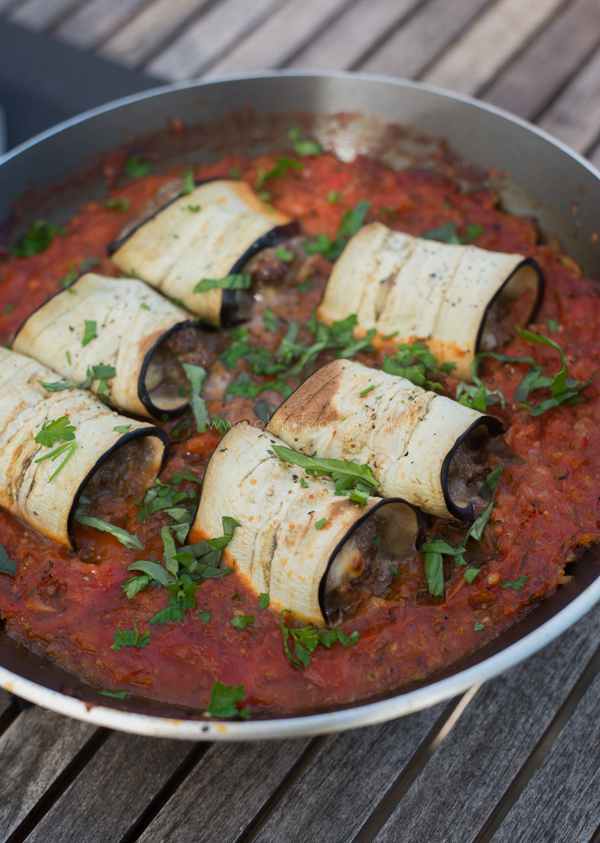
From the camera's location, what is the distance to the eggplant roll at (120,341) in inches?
140

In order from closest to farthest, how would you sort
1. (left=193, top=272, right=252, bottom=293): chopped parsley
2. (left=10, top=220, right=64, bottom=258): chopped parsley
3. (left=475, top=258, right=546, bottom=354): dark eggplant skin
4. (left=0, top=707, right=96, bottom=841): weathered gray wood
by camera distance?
(left=0, top=707, right=96, bottom=841): weathered gray wood < (left=475, top=258, right=546, bottom=354): dark eggplant skin < (left=193, top=272, right=252, bottom=293): chopped parsley < (left=10, top=220, right=64, bottom=258): chopped parsley

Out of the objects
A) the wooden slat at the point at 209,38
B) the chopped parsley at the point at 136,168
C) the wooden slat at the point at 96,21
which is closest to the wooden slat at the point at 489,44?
the wooden slat at the point at 209,38

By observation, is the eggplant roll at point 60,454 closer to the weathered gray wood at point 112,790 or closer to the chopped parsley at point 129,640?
the chopped parsley at point 129,640

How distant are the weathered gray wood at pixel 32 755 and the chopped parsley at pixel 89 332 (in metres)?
1.89

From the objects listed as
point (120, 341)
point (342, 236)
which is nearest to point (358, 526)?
point (120, 341)

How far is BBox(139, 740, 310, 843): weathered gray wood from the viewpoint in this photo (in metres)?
2.81

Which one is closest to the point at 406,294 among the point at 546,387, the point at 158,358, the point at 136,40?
the point at 546,387

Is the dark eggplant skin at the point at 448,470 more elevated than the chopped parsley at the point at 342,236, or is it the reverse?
the chopped parsley at the point at 342,236

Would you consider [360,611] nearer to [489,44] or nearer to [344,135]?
[344,135]

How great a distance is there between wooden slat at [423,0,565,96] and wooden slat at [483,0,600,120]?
95 millimetres

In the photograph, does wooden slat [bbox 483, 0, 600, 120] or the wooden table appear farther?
wooden slat [bbox 483, 0, 600, 120]

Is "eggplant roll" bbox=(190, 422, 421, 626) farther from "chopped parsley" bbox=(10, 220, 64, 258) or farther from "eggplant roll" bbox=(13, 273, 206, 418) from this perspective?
"chopped parsley" bbox=(10, 220, 64, 258)

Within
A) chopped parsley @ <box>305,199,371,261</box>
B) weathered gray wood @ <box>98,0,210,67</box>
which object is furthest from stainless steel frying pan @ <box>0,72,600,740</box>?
weathered gray wood @ <box>98,0,210,67</box>

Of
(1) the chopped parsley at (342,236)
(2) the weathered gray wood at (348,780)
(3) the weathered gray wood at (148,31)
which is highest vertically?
(3) the weathered gray wood at (148,31)
